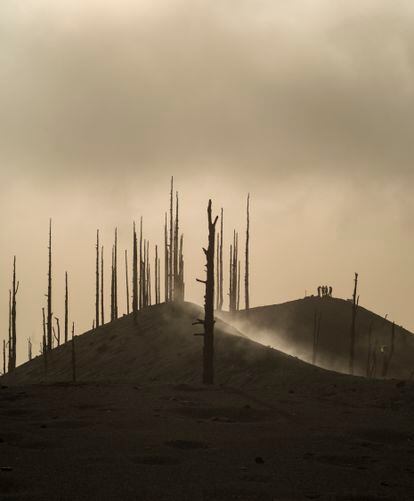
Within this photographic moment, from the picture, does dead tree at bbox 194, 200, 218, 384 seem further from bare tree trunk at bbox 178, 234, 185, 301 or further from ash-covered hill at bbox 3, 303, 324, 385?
bare tree trunk at bbox 178, 234, 185, 301

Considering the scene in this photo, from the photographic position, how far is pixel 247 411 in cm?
1728

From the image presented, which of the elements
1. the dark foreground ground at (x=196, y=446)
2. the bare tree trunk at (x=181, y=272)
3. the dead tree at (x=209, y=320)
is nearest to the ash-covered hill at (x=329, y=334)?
the bare tree trunk at (x=181, y=272)

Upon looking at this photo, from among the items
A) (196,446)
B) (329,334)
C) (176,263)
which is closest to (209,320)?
(196,446)

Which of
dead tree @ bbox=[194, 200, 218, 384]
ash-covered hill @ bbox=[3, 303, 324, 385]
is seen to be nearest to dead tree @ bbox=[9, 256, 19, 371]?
ash-covered hill @ bbox=[3, 303, 324, 385]

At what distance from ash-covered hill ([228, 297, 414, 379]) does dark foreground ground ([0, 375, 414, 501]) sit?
3900cm

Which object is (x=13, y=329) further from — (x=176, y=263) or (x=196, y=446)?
(x=196, y=446)

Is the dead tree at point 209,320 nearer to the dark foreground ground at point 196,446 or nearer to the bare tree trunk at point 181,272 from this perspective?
the dark foreground ground at point 196,446

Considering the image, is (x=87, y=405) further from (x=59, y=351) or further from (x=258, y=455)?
(x=59, y=351)

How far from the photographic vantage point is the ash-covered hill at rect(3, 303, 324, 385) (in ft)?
112

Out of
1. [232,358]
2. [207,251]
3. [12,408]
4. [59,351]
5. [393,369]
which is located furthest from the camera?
[393,369]

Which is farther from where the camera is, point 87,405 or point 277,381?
point 277,381

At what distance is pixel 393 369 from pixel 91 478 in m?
54.3

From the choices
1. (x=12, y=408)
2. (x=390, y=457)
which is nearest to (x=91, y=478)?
(x=390, y=457)

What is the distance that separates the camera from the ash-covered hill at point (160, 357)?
34156mm
